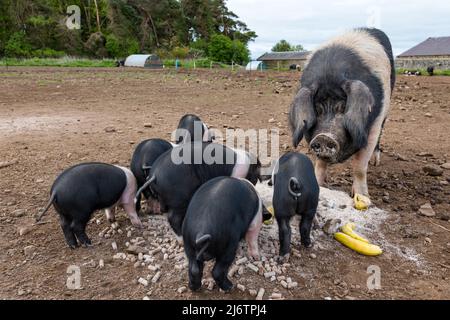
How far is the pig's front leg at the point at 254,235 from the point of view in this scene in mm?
2564

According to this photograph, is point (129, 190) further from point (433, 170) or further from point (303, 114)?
point (433, 170)

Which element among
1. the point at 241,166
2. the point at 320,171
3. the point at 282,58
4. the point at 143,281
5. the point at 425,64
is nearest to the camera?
the point at 143,281

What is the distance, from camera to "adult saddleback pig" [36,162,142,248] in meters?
2.71

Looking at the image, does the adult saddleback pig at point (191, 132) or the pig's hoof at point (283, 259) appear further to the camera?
the adult saddleback pig at point (191, 132)

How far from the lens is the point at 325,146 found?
9.71 feet

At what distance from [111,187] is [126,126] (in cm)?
358

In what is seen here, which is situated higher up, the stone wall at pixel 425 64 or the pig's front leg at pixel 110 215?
the stone wall at pixel 425 64

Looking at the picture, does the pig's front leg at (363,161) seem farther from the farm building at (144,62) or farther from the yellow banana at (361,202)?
the farm building at (144,62)

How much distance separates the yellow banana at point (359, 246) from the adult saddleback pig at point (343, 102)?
0.61 m

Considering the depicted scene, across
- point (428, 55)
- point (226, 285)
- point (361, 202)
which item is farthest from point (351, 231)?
point (428, 55)

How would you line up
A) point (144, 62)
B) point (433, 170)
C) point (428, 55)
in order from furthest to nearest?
1. point (428, 55)
2. point (144, 62)
3. point (433, 170)

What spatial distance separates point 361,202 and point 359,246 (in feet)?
2.45

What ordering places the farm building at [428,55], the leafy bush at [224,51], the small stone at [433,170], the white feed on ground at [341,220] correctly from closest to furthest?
the white feed on ground at [341,220] → the small stone at [433,170] → the farm building at [428,55] → the leafy bush at [224,51]

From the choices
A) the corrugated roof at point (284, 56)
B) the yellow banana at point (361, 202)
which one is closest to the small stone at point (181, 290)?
the yellow banana at point (361, 202)
